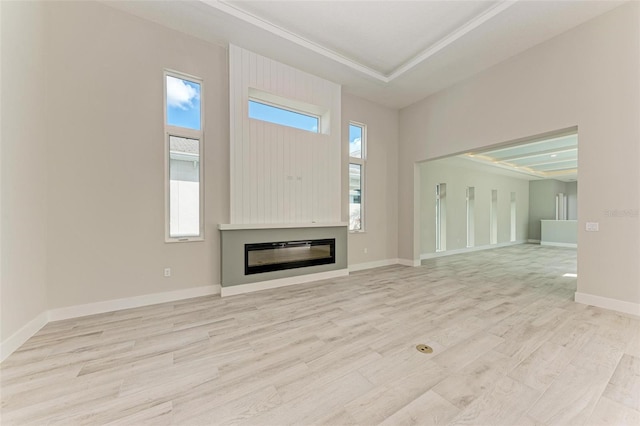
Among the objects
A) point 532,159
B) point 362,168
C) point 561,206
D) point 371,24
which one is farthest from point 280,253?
point 561,206

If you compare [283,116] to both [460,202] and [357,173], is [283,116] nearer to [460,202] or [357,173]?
[357,173]

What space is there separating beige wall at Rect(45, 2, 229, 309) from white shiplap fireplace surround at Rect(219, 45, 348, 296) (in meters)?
0.66

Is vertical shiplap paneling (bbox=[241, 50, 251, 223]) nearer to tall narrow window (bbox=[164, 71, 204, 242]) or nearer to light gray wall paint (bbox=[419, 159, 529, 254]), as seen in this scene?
tall narrow window (bbox=[164, 71, 204, 242])

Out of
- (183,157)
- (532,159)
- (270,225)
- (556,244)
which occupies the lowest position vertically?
(556,244)

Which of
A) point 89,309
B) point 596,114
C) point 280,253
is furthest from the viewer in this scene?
point 280,253

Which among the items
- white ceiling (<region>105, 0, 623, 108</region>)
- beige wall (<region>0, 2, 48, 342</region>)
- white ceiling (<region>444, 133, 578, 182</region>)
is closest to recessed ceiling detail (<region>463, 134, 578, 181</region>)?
white ceiling (<region>444, 133, 578, 182</region>)

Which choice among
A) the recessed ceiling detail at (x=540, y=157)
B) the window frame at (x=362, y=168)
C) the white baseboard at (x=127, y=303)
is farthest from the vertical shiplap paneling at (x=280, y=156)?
the recessed ceiling detail at (x=540, y=157)

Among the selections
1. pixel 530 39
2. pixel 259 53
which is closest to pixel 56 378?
pixel 259 53

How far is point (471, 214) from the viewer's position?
894 centimetres

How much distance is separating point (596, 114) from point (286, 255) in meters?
5.11

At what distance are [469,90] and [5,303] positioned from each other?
728 centimetres

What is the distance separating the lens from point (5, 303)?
217 cm

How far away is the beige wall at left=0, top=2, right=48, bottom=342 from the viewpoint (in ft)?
7.31

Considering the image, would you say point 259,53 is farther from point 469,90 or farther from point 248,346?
point 248,346
